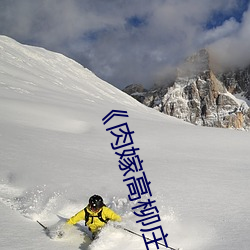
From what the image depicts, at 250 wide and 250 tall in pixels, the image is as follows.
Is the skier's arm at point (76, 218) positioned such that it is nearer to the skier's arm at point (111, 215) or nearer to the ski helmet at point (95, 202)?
the ski helmet at point (95, 202)

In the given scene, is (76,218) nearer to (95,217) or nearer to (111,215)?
(95,217)

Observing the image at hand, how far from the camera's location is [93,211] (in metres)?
5.70

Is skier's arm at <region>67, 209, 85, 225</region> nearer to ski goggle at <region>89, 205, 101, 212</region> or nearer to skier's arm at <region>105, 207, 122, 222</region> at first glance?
ski goggle at <region>89, 205, 101, 212</region>

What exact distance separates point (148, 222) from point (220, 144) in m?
8.26

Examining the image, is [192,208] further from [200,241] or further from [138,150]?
[138,150]

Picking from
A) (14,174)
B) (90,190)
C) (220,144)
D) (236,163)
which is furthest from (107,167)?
(220,144)

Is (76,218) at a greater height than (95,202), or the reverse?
(95,202)

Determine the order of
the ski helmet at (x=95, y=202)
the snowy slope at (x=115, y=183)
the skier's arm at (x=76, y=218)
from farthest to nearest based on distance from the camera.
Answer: the skier's arm at (x=76, y=218)
the ski helmet at (x=95, y=202)
the snowy slope at (x=115, y=183)

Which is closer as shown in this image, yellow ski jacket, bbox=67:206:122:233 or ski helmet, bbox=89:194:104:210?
ski helmet, bbox=89:194:104:210

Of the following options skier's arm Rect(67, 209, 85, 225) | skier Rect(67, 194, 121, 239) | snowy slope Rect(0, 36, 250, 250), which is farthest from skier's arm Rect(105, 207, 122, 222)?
skier's arm Rect(67, 209, 85, 225)

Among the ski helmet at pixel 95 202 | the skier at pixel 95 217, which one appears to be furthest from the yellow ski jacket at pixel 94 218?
the ski helmet at pixel 95 202

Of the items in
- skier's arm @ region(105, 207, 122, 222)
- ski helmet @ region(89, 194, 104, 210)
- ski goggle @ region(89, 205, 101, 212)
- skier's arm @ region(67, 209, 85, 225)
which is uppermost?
ski helmet @ region(89, 194, 104, 210)

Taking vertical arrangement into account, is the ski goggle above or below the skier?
above

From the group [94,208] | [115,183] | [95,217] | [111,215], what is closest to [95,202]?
[94,208]
